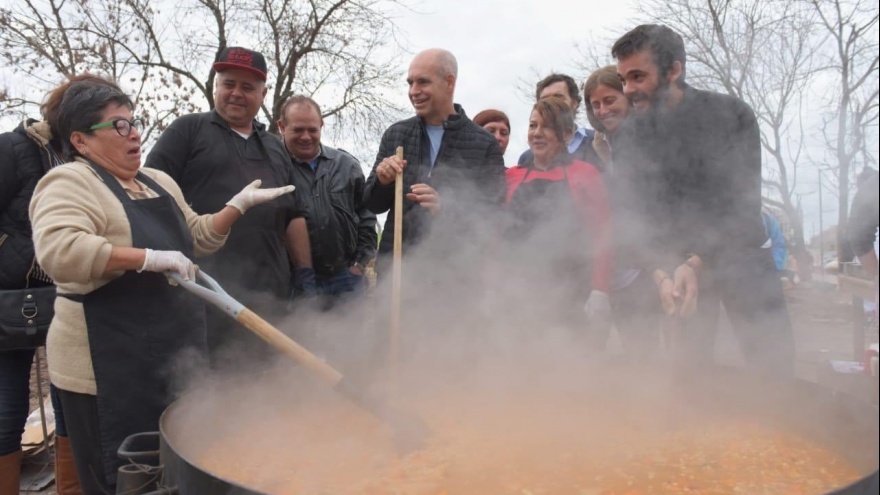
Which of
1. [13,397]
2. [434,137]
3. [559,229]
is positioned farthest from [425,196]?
[13,397]

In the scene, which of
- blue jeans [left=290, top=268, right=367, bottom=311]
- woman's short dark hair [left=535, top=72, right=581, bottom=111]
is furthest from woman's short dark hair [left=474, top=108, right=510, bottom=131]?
blue jeans [left=290, top=268, right=367, bottom=311]

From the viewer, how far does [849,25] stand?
4.68 ft

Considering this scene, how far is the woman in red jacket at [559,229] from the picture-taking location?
279 centimetres

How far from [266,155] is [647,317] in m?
2.02

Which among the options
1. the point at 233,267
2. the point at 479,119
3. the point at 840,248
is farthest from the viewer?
the point at 479,119

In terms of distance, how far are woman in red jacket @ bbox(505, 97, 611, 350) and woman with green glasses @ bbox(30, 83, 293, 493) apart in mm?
1615

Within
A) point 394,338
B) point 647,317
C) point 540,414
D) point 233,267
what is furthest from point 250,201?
point 647,317

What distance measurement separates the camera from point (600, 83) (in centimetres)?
303

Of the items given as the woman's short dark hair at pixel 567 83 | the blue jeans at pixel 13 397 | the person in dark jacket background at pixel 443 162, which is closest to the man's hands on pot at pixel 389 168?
the person in dark jacket background at pixel 443 162

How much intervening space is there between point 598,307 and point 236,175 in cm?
175

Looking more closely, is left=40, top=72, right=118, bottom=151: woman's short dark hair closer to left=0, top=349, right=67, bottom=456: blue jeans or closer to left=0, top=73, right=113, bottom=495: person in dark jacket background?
left=0, top=73, right=113, bottom=495: person in dark jacket background

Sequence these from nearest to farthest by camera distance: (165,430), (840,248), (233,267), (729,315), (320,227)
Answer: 1. (840,248)
2. (165,430)
3. (729,315)
4. (233,267)
5. (320,227)

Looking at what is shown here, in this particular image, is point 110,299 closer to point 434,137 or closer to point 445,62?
point 434,137

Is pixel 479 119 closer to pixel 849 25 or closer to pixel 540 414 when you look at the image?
pixel 540 414
